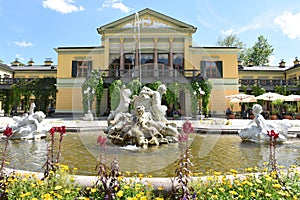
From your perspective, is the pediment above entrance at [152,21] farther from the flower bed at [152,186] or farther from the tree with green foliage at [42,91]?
the flower bed at [152,186]

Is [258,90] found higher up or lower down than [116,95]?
higher up

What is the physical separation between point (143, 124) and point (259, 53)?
1916 inches

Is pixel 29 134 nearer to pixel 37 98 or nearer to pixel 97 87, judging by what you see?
pixel 97 87

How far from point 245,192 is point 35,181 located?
2531 millimetres

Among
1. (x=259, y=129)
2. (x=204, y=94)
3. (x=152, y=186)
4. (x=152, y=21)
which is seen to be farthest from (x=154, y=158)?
(x=152, y=21)

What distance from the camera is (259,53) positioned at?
48125mm

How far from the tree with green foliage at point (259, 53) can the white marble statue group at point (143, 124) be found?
1773 inches

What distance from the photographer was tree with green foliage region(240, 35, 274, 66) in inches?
1874

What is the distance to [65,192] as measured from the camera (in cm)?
250

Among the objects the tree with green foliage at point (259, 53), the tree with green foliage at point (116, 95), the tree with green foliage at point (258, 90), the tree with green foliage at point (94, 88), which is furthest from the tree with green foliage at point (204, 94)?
the tree with green foliage at point (259, 53)

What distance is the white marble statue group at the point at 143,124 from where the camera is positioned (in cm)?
671

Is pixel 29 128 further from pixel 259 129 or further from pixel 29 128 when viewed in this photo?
pixel 259 129

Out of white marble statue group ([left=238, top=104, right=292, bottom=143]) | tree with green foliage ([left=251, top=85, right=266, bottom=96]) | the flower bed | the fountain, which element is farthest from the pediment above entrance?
the flower bed

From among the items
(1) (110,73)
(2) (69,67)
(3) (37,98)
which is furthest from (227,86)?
(3) (37,98)
